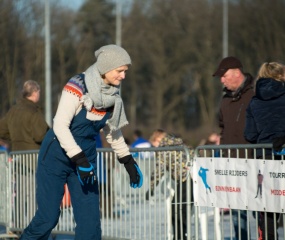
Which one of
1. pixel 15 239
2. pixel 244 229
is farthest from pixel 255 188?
pixel 15 239

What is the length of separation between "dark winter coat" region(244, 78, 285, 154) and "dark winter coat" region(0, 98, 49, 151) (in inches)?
147

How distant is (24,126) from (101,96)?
440cm

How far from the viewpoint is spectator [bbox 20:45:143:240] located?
762 centimetres

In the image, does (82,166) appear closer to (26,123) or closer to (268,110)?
(268,110)

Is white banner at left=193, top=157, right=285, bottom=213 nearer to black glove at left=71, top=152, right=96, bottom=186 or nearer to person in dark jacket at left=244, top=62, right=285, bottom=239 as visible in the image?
person in dark jacket at left=244, top=62, right=285, bottom=239

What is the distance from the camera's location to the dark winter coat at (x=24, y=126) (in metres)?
11.9

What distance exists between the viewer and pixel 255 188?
334 inches

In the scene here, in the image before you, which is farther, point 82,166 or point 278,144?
point 278,144

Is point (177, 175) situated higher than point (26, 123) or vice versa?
point (26, 123)

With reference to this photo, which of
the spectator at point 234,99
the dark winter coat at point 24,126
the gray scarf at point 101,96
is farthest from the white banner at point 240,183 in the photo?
the dark winter coat at point 24,126

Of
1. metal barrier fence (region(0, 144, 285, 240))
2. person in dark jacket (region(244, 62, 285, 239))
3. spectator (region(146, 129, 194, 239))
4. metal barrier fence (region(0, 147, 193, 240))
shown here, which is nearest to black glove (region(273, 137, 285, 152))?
metal barrier fence (region(0, 144, 285, 240))

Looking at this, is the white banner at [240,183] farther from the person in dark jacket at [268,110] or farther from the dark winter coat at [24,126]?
the dark winter coat at [24,126]

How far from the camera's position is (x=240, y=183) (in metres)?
8.65

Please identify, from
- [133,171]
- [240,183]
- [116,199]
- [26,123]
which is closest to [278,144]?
[240,183]
